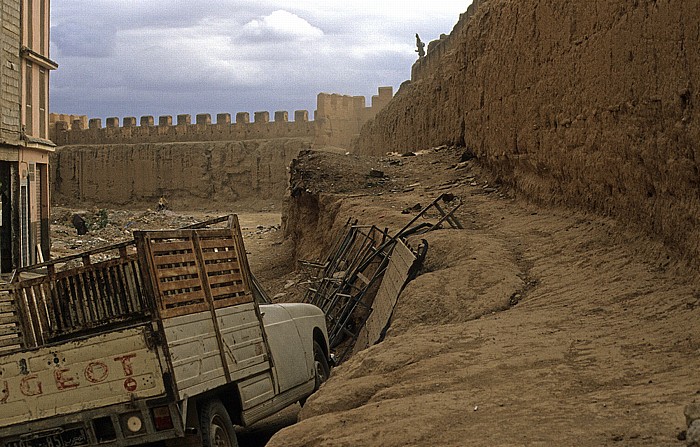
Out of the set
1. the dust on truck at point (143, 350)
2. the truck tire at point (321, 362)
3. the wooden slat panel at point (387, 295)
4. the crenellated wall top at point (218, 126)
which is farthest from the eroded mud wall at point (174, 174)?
the dust on truck at point (143, 350)

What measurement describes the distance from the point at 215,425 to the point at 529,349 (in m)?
2.40

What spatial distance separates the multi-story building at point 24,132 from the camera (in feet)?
63.1

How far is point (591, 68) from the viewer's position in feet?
27.8

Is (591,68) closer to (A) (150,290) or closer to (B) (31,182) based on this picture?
(A) (150,290)

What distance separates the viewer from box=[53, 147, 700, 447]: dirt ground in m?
4.28

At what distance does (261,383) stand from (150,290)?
1.54 m

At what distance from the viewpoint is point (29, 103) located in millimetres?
20750

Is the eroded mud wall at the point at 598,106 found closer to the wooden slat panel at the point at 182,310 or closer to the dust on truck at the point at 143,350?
the dust on truck at the point at 143,350

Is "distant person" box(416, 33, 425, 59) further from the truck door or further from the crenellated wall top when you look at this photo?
the truck door

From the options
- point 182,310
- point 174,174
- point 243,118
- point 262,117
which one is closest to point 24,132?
point 182,310

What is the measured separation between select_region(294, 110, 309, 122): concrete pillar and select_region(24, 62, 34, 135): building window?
27.5 m

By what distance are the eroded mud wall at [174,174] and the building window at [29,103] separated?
27971 mm

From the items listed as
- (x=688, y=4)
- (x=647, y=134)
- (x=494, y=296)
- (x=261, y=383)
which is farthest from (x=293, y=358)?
(x=688, y=4)

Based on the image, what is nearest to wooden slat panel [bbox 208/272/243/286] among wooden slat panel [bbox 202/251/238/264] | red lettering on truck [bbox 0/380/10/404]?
wooden slat panel [bbox 202/251/238/264]
